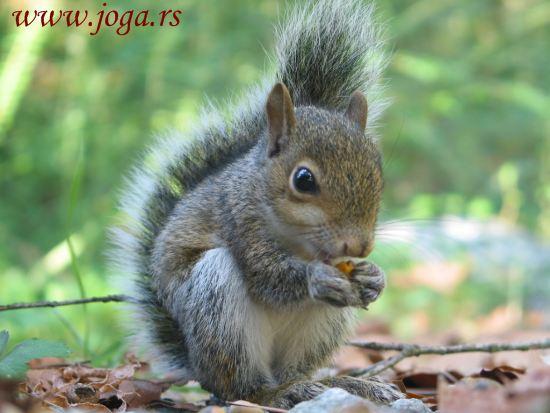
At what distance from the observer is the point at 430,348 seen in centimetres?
224

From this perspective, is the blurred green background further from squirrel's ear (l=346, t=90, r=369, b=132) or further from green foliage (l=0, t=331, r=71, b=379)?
green foliage (l=0, t=331, r=71, b=379)

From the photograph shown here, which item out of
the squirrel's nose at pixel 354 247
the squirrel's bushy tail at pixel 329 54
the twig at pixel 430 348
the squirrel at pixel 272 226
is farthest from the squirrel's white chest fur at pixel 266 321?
the squirrel's bushy tail at pixel 329 54

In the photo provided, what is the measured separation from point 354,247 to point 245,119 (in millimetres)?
763

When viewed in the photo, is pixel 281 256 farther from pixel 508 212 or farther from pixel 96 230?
pixel 508 212

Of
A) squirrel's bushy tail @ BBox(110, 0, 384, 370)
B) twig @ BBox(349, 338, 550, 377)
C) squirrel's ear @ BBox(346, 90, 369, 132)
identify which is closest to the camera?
twig @ BBox(349, 338, 550, 377)

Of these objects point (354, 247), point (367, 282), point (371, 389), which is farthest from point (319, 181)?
point (371, 389)

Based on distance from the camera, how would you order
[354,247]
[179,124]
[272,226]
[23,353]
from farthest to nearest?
[179,124]
[272,226]
[354,247]
[23,353]

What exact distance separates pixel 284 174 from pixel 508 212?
13.0ft

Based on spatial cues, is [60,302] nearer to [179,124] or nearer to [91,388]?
[91,388]

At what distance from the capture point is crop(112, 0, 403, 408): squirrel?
2084 millimetres

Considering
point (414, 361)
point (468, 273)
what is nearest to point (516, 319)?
point (468, 273)

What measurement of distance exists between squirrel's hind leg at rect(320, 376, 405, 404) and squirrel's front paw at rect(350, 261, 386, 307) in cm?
22

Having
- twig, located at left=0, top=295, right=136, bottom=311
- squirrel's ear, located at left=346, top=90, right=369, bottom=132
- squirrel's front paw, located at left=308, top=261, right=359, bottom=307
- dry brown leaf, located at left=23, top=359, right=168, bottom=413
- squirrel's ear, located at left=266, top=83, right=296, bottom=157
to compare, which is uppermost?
squirrel's ear, located at left=346, top=90, right=369, bottom=132

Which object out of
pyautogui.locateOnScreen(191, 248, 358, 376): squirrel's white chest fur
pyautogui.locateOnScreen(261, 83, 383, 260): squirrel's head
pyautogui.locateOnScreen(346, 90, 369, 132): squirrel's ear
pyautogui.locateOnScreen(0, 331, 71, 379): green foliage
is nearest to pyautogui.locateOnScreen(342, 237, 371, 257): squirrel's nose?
pyautogui.locateOnScreen(261, 83, 383, 260): squirrel's head
